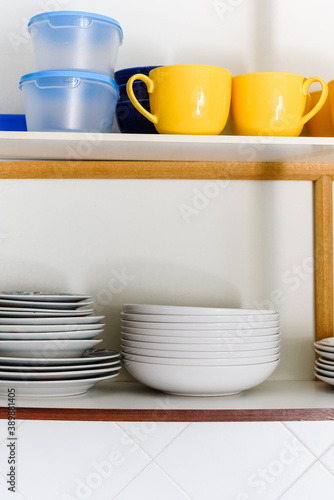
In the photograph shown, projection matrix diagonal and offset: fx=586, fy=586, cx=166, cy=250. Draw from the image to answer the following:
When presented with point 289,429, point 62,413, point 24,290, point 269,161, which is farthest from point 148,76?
point 289,429

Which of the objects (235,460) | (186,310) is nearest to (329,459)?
(235,460)

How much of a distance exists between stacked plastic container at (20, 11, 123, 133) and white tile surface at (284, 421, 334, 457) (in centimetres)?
62

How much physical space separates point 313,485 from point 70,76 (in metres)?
0.80

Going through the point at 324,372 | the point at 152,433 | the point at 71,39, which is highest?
the point at 71,39

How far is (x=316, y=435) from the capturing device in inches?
40.8

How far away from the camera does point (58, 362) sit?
838mm

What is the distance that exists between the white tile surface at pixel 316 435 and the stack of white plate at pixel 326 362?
135 millimetres

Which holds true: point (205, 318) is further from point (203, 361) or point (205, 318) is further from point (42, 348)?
point (42, 348)

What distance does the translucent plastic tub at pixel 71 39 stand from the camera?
858 millimetres

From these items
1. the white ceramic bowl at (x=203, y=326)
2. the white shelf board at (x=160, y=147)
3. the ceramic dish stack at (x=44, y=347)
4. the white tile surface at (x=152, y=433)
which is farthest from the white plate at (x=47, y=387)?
the white shelf board at (x=160, y=147)

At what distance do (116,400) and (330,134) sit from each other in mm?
546

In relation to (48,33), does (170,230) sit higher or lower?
lower

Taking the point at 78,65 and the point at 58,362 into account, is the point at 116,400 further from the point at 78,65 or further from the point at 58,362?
the point at 78,65

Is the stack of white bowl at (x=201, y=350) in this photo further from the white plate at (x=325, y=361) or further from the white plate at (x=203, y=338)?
the white plate at (x=325, y=361)
